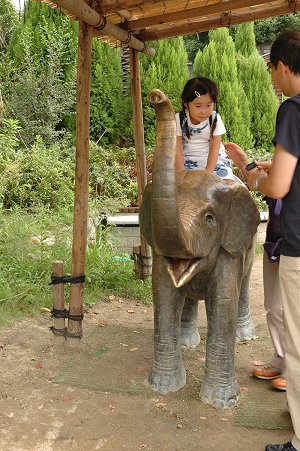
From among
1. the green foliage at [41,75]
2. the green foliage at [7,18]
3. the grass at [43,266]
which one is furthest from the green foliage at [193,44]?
the grass at [43,266]

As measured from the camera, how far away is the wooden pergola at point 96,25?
359 centimetres

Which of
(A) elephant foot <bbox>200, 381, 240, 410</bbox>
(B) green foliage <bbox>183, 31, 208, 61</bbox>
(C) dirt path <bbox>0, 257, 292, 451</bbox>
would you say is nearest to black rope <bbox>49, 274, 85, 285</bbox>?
(C) dirt path <bbox>0, 257, 292, 451</bbox>

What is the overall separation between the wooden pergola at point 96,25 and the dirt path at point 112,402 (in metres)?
0.33

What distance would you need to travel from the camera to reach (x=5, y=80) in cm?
962

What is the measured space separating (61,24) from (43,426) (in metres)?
→ 8.81

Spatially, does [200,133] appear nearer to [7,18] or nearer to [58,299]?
[58,299]

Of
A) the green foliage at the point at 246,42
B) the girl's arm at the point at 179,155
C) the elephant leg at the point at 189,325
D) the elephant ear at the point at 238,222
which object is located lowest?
the elephant leg at the point at 189,325

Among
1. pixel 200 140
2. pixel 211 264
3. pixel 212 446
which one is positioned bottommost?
pixel 212 446

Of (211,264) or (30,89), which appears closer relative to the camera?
(211,264)

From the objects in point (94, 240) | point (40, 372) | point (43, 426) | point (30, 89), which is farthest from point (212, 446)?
point (30, 89)

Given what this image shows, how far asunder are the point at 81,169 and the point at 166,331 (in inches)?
52.3

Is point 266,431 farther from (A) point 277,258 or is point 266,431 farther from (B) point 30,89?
(B) point 30,89

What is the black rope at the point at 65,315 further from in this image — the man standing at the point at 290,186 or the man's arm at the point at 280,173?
the man's arm at the point at 280,173

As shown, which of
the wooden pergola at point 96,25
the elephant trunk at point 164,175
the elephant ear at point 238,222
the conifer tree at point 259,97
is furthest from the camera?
the conifer tree at point 259,97
